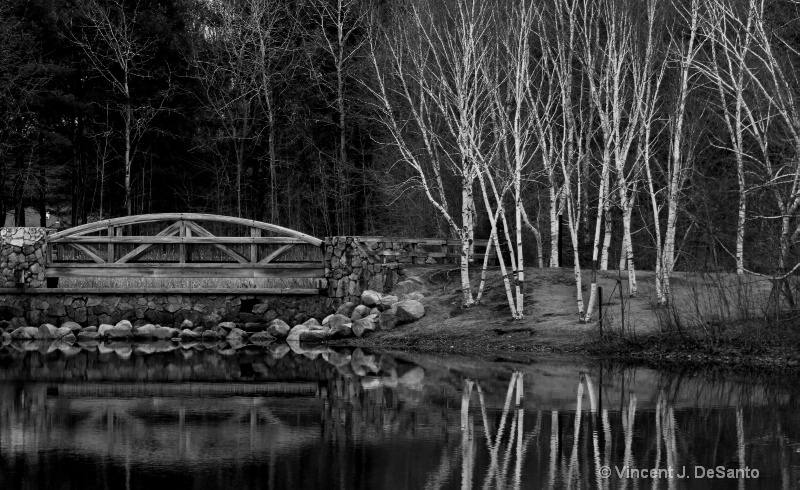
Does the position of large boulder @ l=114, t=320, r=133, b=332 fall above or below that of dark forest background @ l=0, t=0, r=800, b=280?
below

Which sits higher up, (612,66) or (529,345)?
(612,66)

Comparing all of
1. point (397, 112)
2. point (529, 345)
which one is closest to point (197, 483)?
point (529, 345)

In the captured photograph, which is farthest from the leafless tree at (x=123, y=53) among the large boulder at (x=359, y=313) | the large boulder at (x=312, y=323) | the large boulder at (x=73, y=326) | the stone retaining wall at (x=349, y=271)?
the large boulder at (x=359, y=313)

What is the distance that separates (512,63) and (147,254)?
1107cm

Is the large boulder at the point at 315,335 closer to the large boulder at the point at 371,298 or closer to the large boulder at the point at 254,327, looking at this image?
the large boulder at the point at 371,298

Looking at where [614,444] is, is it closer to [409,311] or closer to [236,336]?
[409,311]

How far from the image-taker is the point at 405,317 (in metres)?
23.9

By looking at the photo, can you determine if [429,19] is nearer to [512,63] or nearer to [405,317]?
[512,63]

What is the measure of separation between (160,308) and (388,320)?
586 centimetres

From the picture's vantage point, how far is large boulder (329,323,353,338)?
945 inches

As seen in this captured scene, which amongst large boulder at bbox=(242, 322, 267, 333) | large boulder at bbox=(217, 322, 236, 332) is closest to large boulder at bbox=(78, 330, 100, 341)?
large boulder at bbox=(217, 322, 236, 332)

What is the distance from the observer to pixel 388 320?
24.0m

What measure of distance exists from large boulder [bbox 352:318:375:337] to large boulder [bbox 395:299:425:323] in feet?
2.02

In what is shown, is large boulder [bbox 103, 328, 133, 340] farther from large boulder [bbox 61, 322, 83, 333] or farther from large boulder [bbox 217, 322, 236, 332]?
large boulder [bbox 217, 322, 236, 332]
